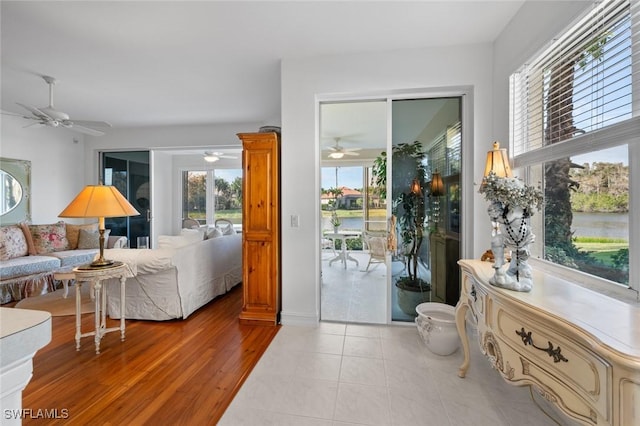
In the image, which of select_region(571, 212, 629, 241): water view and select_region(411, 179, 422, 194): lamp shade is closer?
select_region(571, 212, 629, 241): water view

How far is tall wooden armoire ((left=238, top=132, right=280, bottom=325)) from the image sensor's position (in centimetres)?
290

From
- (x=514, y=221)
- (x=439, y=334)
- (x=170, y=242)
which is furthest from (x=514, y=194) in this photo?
(x=170, y=242)

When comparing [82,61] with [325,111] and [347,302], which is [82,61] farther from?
[347,302]

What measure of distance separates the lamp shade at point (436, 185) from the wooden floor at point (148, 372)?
2.13 metres

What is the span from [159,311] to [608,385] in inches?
132

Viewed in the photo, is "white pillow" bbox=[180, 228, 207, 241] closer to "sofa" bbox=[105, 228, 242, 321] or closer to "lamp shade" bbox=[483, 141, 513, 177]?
"sofa" bbox=[105, 228, 242, 321]

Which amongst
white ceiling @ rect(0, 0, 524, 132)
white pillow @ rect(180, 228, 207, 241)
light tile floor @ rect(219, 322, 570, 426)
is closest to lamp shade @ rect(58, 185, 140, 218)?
white pillow @ rect(180, 228, 207, 241)

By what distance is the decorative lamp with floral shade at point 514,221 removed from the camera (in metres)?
1.41

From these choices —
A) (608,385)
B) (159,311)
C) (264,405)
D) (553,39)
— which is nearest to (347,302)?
(264,405)

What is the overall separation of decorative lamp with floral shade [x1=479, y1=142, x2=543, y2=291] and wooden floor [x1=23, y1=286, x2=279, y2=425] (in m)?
1.83

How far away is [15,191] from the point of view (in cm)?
440

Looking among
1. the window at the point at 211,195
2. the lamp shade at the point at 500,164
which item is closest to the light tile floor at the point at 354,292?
the lamp shade at the point at 500,164

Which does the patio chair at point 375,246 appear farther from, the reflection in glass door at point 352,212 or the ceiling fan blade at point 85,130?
the ceiling fan blade at point 85,130

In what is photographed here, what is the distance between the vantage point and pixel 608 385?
32.1 inches
